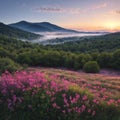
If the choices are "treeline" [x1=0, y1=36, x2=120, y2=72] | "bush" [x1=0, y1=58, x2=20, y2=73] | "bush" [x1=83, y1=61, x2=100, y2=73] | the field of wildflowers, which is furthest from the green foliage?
the field of wildflowers

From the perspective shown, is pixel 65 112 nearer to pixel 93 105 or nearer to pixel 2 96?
pixel 93 105

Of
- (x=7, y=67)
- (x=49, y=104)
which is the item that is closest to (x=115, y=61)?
(x=7, y=67)

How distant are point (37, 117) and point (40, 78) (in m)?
1.92

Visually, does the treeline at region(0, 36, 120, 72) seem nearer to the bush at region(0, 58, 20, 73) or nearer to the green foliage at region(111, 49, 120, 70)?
the green foliage at region(111, 49, 120, 70)

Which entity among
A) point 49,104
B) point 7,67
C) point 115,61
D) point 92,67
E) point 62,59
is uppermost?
point 49,104

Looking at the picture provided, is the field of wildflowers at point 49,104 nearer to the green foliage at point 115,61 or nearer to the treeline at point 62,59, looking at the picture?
the green foliage at point 115,61

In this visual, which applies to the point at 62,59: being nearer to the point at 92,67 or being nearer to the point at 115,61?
the point at 92,67

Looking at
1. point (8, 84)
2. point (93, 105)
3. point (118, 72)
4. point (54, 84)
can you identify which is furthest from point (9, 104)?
point (118, 72)

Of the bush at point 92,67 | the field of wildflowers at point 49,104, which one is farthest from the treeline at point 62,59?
the field of wildflowers at point 49,104

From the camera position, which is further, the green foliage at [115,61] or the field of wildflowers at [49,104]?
the green foliage at [115,61]

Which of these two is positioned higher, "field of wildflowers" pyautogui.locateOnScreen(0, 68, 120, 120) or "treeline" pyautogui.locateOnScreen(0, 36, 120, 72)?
"field of wildflowers" pyautogui.locateOnScreen(0, 68, 120, 120)

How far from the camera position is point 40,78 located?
9.20 metres

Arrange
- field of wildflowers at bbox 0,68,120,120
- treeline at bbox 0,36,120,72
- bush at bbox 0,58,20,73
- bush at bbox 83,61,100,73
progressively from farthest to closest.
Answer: treeline at bbox 0,36,120,72
bush at bbox 83,61,100,73
bush at bbox 0,58,20,73
field of wildflowers at bbox 0,68,120,120

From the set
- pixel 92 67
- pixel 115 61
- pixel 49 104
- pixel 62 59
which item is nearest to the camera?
pixel 49 104
